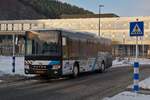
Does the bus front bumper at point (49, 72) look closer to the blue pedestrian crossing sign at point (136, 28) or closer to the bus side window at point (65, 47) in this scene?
the bus side window at point (65, 47)

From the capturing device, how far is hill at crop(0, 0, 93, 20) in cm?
15412

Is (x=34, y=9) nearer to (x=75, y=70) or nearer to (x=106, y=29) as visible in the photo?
(x=106, y=29)

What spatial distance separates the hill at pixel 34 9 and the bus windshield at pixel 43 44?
127044mm

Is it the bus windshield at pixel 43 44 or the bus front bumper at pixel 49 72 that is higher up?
the bus windshield at pixel 43 44

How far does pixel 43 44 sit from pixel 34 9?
15783 centimetres

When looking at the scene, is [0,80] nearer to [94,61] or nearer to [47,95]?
[47,95]

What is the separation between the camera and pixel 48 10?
180250mm

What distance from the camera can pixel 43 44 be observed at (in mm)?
22953

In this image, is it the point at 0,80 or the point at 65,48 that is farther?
the point at 65,48

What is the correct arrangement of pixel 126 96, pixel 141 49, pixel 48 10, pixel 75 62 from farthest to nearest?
pixel 48 10 → pixel 141 49 → pixel 75 62 → pixel 126 96

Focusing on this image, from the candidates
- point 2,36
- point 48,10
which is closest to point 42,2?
point 48,10

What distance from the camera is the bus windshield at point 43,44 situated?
2289 centimetres

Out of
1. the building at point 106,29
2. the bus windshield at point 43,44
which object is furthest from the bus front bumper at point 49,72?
the building at point 106,29

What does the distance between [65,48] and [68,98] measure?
884cm
